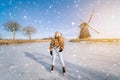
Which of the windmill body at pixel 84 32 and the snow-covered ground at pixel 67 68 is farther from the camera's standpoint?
the windmill body at pixel 84 32

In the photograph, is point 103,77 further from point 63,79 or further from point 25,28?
point 25,28

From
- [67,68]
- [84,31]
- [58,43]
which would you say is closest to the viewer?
[58,43]

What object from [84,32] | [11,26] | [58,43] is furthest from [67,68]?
[11,26]

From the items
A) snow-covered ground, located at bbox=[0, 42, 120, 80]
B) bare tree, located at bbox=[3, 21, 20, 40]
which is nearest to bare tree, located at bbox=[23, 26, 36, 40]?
bare tree, located at bbox=[3, 21, 20, 40]

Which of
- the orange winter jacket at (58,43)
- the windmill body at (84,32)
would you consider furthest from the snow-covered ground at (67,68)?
the windmill body at (84,32)

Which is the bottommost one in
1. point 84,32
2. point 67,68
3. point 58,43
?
point 67,68

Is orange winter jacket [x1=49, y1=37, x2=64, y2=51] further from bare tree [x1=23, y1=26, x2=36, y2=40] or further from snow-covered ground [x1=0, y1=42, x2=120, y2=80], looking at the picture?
bare tree [x1=23, y1=26, x2=36, y2=40]

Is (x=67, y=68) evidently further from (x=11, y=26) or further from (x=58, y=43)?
(x=11, y=26)

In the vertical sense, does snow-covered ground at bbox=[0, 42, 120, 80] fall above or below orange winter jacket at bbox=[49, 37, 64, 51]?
below

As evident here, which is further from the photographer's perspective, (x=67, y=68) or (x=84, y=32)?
(x=84, y=32)

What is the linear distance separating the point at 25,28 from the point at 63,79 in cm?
6849

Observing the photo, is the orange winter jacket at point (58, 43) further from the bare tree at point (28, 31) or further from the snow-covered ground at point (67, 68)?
the bare tree at point (28, 31)

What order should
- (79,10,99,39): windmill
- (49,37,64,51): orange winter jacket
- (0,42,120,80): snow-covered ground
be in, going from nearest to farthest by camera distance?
(0,42,120,80): snow-covered ground → (49,37,64,51): orange winter jacket → (79,10,99,39): windmill

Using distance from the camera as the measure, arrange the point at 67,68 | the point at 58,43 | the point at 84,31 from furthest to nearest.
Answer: the point at 84,31
the point at 67,68
the point at 58,43
